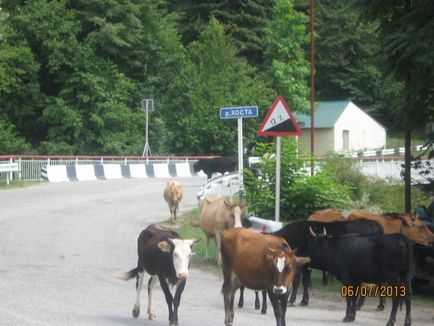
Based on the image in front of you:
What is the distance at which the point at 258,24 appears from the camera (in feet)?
236

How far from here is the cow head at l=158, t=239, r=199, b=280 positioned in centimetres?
1179

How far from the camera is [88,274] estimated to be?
17.0 meters

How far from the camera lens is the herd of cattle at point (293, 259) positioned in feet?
37.5

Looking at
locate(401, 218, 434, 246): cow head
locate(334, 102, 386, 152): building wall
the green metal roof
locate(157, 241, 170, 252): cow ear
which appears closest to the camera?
locate(157, 241, 170, 252): cow ear

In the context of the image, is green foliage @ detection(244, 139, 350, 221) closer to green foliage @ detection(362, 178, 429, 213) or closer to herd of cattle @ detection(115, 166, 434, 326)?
herd of cattle @ detection(115, 166, 434, 326)

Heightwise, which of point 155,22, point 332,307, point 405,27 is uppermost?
point 155,22

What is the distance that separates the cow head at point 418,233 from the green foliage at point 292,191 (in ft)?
18.2

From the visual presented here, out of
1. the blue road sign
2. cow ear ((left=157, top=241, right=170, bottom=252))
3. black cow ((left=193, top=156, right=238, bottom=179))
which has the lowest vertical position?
cow ear ((left=157, top=241, right=170, bottom=252))

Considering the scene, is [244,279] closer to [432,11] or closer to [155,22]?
[432,11]

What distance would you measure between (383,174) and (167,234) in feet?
86.0

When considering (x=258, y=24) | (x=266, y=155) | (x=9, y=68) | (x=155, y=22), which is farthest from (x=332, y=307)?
(x=258, y=24)

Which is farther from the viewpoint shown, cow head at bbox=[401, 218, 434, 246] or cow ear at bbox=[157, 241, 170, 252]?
cow head at bbox=[401, 218, 434, 246]

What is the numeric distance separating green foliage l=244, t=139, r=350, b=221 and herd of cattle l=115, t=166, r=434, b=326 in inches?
178

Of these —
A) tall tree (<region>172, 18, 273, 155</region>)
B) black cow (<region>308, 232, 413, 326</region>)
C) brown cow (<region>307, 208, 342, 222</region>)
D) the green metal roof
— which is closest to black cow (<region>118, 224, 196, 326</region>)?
black cow (<region>308, 232, 413, 326</region>)
